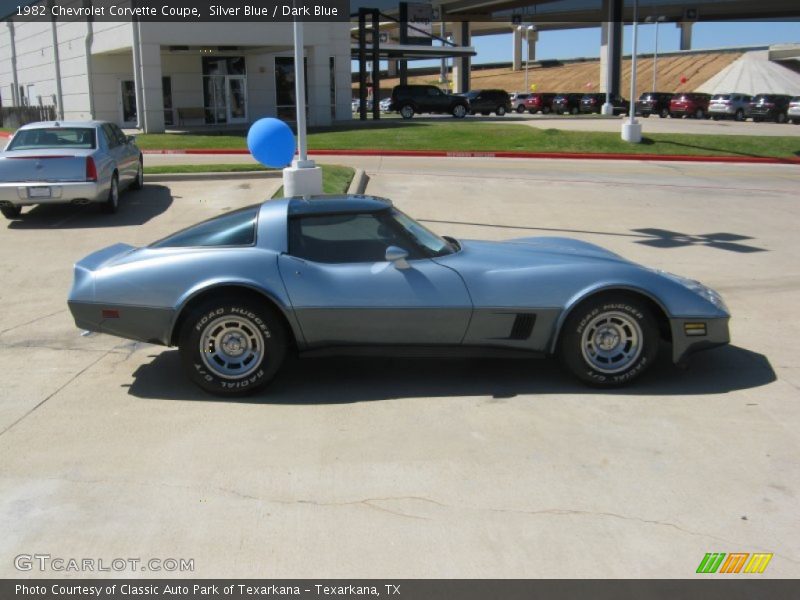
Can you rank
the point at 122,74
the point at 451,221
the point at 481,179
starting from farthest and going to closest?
1. the point at 122,74
2. the point at 481,179
3. the point at 451,221

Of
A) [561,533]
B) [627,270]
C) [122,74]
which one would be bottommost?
[561,533]

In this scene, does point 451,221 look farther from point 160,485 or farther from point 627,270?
point 160,485

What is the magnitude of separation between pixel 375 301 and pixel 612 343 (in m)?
1.59

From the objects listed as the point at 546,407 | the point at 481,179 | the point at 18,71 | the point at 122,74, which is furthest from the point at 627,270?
the point at 18,71

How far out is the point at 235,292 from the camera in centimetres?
541

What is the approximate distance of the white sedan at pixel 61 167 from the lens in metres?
11.9

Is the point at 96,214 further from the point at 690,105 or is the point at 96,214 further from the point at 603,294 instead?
the point at 690,105

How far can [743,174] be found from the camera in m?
20.5

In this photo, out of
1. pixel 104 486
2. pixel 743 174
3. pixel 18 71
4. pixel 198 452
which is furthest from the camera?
pixel 18 71

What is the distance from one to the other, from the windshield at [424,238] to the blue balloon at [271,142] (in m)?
6.70

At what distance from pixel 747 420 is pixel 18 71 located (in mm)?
57296

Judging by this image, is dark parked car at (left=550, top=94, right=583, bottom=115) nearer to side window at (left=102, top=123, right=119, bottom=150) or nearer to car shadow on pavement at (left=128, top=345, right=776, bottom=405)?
side window at (left=102, top=123, right=119, bottom=150)
